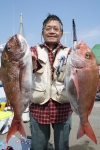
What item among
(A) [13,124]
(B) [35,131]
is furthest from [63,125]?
(A) [13,124]

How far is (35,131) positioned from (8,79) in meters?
1.16

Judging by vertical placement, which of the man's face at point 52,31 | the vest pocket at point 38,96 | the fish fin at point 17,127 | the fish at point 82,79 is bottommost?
the fish fin at point 17,127

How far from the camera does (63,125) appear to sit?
3098 mm

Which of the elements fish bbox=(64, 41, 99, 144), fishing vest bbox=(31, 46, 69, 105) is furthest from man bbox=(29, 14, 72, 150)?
fish bbox=(64, 41, 99, 144)

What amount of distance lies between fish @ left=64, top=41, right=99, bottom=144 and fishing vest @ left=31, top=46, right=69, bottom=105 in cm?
50

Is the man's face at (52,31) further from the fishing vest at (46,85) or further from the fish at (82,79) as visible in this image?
the fish at (82,79)

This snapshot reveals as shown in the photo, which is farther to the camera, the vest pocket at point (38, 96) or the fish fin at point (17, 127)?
the vest pocket at point (38, 96)

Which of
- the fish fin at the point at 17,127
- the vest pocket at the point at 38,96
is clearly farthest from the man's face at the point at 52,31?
the fish fin at the point at 17,127

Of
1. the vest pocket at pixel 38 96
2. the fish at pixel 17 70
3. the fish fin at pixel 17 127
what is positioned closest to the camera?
the fish at pixel 17 70

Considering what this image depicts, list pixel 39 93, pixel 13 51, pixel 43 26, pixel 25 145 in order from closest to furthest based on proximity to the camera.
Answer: pixel 13 51
pixel 39 93
pixel 43 26
pixel 25 145

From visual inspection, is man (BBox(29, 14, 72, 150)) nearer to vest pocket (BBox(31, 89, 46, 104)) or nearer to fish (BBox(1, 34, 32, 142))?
vest pocket (BBox(31, 89, 46, 104))

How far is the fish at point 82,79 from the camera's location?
2422 mm

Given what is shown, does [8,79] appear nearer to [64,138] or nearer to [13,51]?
[13,51]

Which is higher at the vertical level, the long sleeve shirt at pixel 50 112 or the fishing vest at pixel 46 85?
the fishing vest at pixel 46 85
